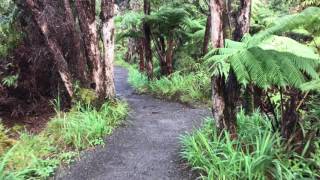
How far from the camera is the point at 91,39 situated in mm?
7492

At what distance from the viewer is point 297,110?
486 cm

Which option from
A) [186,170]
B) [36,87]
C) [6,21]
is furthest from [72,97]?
[186,170]

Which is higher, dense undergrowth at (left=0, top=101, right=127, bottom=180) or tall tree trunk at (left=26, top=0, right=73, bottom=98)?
tall tree trunk at (left=26, top=0, right=73, bottom=98)

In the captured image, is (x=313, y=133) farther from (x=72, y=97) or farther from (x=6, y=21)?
(x=6, y=21)

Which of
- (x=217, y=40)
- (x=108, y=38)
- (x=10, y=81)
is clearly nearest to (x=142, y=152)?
(x=217, y=40)

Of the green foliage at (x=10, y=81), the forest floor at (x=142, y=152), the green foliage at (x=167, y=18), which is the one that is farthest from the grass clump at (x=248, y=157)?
the green foliage at (x=167, y=18)

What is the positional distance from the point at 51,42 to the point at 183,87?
12.1 ft

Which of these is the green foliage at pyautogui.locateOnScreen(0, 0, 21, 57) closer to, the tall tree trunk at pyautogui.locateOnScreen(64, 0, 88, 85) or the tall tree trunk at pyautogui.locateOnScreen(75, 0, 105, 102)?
the tall tree trunk at pyautogui.locateOnScreen(64, 0, 88, 85)

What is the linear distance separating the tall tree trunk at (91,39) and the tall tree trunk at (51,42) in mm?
496

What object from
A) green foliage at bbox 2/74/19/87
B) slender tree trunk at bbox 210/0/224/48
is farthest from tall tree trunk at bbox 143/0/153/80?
slender tree trunk at bbox 210/0/224/48

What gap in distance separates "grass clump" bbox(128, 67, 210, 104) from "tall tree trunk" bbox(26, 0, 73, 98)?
2.84 meters

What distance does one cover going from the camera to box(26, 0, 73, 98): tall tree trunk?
7.38 m

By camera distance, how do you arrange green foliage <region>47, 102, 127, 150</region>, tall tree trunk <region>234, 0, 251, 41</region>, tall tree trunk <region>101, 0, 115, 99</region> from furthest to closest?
tall tree trunk <region>101, 0, 115, 99</region> → green foliage <region>47, 102, 127, 150</region> → tall tree trunk <region>234, 0, 251, 41</region>

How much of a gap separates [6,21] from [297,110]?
6.77 meters
